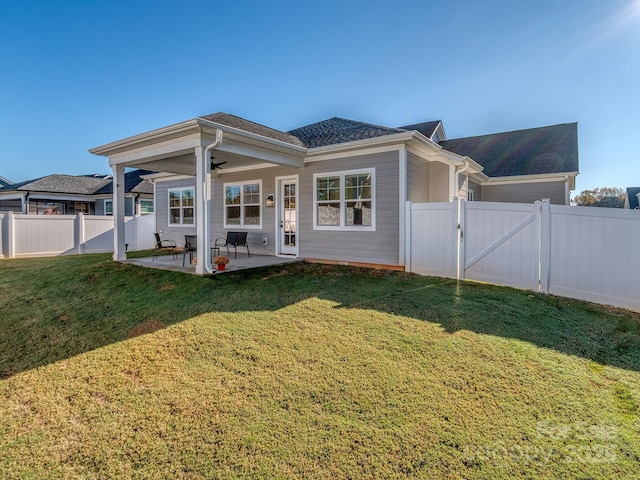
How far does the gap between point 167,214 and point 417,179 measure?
9928 millimetres

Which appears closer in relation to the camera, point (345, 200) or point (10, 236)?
point (345, 200)

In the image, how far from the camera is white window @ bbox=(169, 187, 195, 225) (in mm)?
12289

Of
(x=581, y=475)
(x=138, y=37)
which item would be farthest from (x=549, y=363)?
(x=138, y=37)

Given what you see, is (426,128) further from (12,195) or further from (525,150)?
(12,195)

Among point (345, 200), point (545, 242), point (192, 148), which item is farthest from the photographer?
point (345, 200)

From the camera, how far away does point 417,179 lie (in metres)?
8.25

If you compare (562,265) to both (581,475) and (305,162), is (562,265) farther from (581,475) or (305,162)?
(305,162)

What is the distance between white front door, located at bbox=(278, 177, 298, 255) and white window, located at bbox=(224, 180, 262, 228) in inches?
32.5

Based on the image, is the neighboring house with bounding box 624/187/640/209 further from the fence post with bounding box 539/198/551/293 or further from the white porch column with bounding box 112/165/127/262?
the white porch column with bounding box 112/165/127/262

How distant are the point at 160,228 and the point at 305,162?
7787 millimetres

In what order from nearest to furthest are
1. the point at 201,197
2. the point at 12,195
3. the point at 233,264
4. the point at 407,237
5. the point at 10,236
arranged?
1. the point at 201,197
2. the point at 407,237
3. the point at 233,264
4. the point at 10,236
5. the point at 12,195

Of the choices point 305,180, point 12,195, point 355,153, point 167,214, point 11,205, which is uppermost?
point 12,195

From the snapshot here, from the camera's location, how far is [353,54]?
12.1m

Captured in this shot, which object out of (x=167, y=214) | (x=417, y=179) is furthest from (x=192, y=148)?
(x=167, y=214)
